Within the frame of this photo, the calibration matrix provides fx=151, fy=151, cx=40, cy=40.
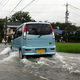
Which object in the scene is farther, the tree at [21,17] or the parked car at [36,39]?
the tree at [21,17]

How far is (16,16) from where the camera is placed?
76500mm

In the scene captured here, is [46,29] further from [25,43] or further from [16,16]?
[16,16]

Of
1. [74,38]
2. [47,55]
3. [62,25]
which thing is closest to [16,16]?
[62,25]

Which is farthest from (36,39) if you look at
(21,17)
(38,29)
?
(21,17)

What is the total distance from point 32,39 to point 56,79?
123 inches

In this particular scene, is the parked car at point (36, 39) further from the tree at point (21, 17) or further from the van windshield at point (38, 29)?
the tree at point (21, 17)

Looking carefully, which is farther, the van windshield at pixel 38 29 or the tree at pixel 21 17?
the tree at pixel 21 17

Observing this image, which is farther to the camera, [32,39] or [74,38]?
[74,38]

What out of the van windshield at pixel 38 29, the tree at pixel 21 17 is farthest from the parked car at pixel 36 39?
the tree at pixel 21 17

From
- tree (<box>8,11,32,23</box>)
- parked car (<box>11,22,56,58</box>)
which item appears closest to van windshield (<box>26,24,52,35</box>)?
parked car (<box>11,22,56,58</box>)

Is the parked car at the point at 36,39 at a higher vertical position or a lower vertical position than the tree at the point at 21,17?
lower

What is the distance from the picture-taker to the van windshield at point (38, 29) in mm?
7035

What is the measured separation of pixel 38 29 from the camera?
7137mm

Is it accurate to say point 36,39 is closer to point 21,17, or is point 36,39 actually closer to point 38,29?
point 38,29
